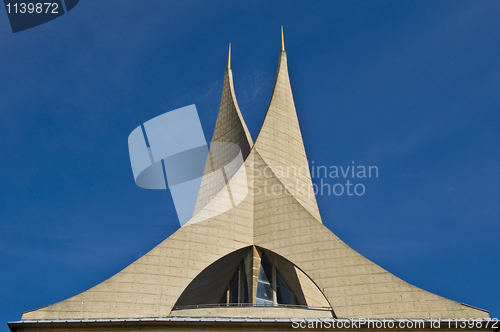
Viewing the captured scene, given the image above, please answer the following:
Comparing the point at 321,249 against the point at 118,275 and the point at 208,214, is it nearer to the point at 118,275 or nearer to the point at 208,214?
the point at 208,214

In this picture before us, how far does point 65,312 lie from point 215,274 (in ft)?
22.5

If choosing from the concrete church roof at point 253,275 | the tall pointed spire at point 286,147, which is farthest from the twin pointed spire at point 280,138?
the concrete church roof at point 253,275

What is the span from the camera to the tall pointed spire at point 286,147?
83.6 ft

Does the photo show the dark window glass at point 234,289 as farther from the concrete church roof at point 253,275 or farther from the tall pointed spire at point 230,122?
the tall pointed spire at point 230,122

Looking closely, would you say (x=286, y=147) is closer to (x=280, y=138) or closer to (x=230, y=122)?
(x=280, y=138)

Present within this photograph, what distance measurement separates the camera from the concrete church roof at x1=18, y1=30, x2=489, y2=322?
16.2 metres

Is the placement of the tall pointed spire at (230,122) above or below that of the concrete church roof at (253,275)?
above

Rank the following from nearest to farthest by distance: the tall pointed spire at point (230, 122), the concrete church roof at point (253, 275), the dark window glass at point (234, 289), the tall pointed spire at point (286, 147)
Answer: the concrete church roof at point (253, 275), the dark window glass at point (234, 289), the tall pointed spire at point (286, 147), the tall pointed spire at point (230, 122)

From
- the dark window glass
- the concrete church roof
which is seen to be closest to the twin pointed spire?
the concrete church roof

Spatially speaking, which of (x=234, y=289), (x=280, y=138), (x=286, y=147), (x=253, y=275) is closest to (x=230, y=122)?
(x=280, y=138)

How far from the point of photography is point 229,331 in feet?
50.1

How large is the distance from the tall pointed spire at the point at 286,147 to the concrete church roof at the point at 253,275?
2.90 meters

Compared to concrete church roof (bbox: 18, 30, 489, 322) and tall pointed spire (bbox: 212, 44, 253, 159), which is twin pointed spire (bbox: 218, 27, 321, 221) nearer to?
tall pointed spire (bbox: 212, 44, 253, 159)

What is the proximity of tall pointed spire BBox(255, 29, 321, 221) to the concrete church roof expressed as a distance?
9.51 feet
